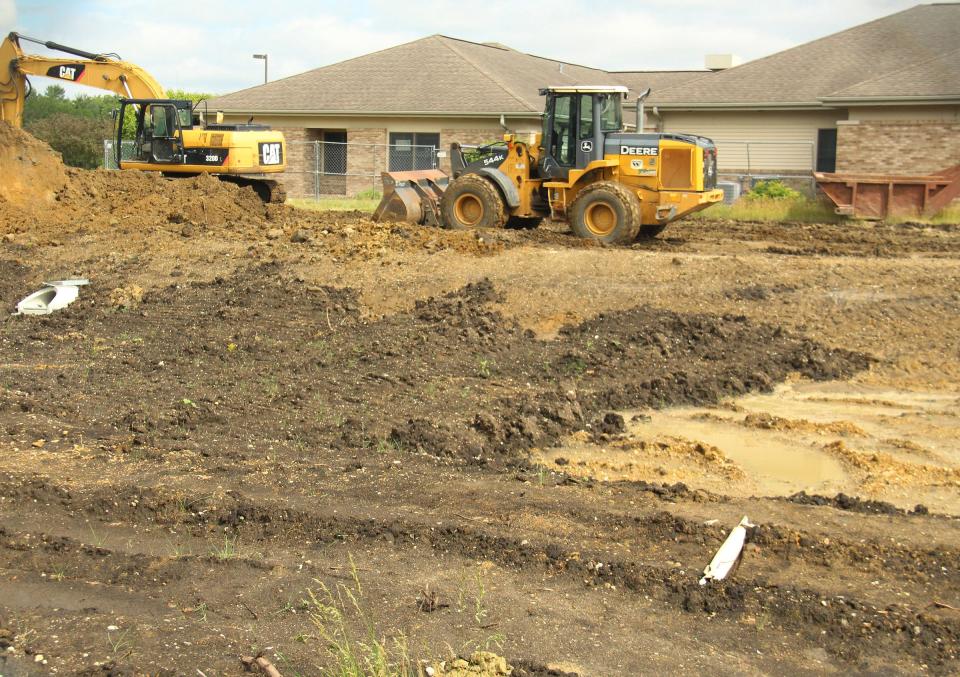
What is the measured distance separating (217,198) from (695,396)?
1234 cm

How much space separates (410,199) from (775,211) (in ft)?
32.4

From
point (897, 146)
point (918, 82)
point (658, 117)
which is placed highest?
point (918, 82)

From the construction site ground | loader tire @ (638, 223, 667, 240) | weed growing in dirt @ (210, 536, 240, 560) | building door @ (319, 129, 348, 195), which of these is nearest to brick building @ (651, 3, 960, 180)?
building door @ (319, 129, 348, 195)

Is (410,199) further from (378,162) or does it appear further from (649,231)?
(378,162)

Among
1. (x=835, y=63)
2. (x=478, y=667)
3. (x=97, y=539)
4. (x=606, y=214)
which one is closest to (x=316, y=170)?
(x=606, y=214)

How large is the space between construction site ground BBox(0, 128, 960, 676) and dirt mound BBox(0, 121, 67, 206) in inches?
81.8

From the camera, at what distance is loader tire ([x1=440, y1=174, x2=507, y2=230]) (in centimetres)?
1830

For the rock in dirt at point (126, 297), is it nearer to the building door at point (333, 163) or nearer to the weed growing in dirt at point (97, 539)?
the weed growing in dirt at point (97, 539)

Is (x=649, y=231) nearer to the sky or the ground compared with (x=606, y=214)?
nearer to the ground

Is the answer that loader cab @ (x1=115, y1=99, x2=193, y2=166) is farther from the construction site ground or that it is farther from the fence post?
the fence post

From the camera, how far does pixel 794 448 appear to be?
29.3 feet

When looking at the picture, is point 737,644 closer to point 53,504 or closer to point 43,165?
point 53,504

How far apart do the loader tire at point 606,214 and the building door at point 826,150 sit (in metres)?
14.7

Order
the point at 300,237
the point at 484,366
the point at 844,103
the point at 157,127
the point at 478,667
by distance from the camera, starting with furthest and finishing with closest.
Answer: the point at 844,103
the point at 157,127
the point at 300,237
the point at 484,366
the point at 478,667
